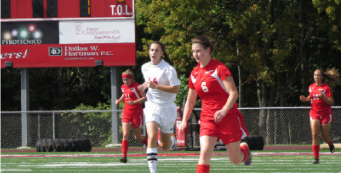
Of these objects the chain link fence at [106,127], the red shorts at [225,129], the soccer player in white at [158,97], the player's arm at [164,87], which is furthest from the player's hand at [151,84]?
the chain link fence at [106,127]

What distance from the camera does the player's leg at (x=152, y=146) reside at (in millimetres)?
10125

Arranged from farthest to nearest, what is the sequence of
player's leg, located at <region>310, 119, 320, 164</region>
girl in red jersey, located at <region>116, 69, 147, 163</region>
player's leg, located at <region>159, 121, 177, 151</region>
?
girl in red jersey, located at <region>116, 69, 147, 163</region> < player's leg, located at <region>310, 119, 320, 164</region> < player's leg, located at <region>159, 121, 177, 151</region>

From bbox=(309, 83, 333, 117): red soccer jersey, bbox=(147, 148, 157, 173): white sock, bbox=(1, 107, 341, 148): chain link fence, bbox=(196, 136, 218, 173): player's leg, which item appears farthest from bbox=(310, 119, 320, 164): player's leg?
bbox=(1, 107, 341, 148): chain link fence

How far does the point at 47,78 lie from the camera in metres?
39.8

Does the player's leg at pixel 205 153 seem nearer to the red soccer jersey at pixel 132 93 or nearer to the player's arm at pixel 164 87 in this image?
the player's arm at pixel 164 87

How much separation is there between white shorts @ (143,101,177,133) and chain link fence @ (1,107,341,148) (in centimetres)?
1320

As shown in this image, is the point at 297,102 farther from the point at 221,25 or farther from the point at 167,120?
the point at 167,120

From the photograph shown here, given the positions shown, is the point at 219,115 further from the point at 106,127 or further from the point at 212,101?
the point at 106,127

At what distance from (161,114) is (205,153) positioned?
2681mm

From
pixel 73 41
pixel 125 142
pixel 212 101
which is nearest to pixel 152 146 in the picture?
pixel 212 101

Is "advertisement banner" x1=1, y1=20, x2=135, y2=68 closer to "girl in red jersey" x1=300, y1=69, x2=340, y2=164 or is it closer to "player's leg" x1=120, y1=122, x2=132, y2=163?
"player's leg" x1=120, y1=122, x2=132, y2=163

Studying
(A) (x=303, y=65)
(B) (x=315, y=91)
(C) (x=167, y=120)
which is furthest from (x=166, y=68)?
(A) (x=303, y=65)

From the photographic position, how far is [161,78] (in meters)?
10.3

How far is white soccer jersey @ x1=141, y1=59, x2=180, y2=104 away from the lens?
10312mm
